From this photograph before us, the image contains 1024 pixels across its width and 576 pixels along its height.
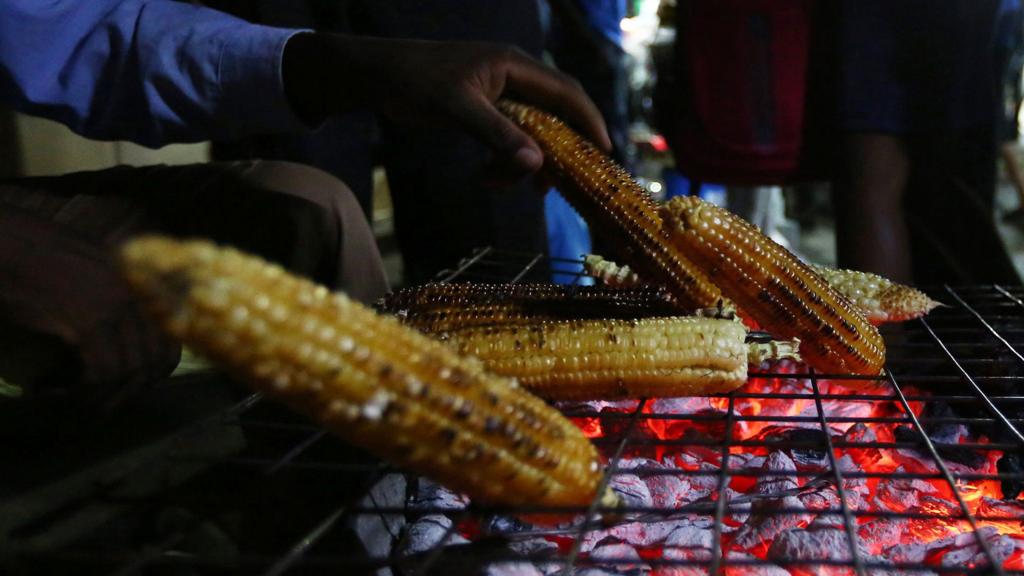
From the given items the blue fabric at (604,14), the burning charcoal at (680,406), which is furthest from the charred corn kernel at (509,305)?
the blue fabric at (604,14)

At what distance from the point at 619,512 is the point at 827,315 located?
0.75 meters

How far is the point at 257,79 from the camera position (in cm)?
175

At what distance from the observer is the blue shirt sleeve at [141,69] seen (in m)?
1.79

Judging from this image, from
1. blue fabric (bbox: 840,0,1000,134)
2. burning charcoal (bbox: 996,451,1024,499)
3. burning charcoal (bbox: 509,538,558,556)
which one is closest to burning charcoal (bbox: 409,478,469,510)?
burning charcoal (bbox: 509,538,558,556)

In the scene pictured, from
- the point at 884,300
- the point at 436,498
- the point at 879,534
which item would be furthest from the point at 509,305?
the point at 884,300

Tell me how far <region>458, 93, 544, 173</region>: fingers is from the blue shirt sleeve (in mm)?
574

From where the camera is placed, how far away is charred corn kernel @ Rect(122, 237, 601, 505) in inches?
27.2

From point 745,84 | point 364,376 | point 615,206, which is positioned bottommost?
point 745,84

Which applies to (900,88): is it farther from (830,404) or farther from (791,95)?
(830,404)

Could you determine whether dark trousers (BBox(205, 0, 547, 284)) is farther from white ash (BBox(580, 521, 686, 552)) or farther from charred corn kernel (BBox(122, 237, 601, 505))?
charred corn kernel (BBox(122, 237, 601, 505))

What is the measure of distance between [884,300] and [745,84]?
2030mm

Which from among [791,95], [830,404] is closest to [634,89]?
[791,95]

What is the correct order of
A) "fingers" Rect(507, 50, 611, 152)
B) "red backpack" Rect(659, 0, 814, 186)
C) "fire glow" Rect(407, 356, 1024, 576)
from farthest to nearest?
"red backpack" Rect(659, 0, 814, 186), "fingers" Rect(507, 50, 611, 152), "fire glow" Rect(407, 356, 1024, 576)

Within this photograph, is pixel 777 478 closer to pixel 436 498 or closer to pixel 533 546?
pixel 533 546
